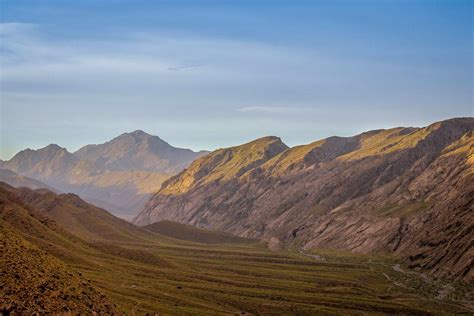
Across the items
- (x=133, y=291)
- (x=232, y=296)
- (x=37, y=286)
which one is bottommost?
(x=232, y=296)

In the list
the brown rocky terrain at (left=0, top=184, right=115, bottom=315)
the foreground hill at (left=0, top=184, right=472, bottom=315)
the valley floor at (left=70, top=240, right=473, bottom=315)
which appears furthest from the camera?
the valley floor at (left=70, top=240, right=473, bottom=315)

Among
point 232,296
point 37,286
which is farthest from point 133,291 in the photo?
point 37,286

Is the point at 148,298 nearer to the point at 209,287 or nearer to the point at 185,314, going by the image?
the point at 185,314

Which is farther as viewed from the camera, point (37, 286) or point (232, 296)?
point (232, 296)

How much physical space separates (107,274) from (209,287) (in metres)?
29.7

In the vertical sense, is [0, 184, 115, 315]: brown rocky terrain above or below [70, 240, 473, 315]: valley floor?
above

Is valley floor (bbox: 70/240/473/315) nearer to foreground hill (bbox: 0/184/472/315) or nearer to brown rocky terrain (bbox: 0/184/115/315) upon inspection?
foreground hill (bbox: 0/184/472/315)

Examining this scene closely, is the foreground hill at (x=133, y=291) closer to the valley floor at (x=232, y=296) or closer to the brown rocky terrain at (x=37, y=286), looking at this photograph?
the valley floor at (x=232, y=296)

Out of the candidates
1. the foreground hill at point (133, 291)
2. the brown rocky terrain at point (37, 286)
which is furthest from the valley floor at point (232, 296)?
the brown rocky terrain at point (37, 286)

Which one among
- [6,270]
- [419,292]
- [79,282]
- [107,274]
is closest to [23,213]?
[107,274]

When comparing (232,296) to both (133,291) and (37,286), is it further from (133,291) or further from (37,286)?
(37,286)

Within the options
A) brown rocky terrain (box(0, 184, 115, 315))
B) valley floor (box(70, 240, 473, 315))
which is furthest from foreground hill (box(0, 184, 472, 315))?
brown rocky terrain (box(0, 184, 115, 315))

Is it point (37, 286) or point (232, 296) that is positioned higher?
point (37, 286)

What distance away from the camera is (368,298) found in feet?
607
